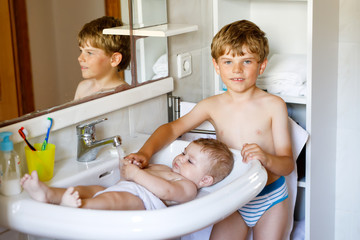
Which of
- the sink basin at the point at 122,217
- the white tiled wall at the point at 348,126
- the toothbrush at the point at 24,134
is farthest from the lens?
the white tiled wall at the point at 348,126

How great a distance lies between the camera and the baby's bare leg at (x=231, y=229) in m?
1.81

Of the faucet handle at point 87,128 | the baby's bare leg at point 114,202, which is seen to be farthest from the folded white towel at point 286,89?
the baby's bare leg at point 114,202

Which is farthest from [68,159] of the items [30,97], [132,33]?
[132,33]

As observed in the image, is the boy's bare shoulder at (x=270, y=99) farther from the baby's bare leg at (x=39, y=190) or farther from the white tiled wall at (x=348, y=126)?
the baby's bare leg at (x=39, y=190)

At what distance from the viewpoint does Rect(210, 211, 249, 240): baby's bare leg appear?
1812 millimetres

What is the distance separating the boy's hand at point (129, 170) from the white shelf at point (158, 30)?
1.51ft

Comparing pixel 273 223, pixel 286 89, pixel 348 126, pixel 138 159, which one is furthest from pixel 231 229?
pixel 348 126

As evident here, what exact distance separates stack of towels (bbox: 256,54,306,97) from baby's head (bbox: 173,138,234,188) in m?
0.55

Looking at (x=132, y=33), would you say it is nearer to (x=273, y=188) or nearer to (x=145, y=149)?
(x=145, y=149)

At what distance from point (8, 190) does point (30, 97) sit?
291 mm

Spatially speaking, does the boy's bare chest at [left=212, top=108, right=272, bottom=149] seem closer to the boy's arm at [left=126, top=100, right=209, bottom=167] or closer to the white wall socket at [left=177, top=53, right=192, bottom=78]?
the boy's arm at [left=126, top=100, right=209, bottom=167]

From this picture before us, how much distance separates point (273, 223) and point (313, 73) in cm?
57

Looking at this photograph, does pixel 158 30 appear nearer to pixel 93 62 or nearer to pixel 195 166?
pixel 93 62

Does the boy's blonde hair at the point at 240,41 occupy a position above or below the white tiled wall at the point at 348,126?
above
